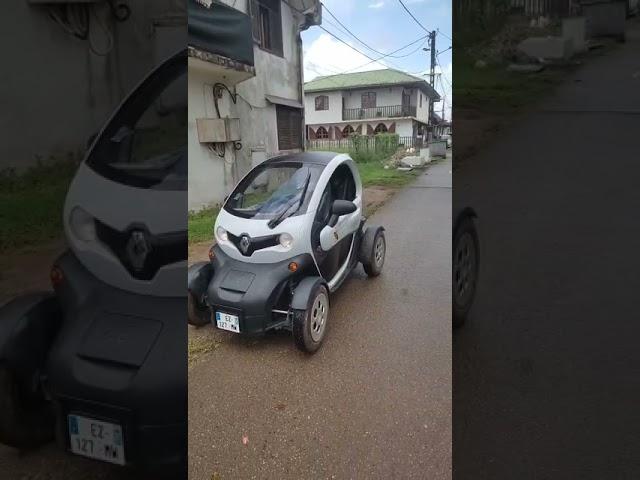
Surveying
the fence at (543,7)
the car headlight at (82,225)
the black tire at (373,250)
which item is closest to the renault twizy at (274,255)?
the black tire at (373,250)

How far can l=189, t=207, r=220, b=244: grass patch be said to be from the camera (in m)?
0.82

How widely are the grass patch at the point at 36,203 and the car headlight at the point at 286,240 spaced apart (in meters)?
0.46

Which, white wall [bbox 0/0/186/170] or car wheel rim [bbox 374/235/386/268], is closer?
white wall [bbox 0/0/186/170]

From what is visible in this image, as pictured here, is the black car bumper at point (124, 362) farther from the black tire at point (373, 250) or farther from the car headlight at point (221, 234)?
the black tire at point (373, 250)

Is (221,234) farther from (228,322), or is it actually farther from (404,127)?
(404,127)

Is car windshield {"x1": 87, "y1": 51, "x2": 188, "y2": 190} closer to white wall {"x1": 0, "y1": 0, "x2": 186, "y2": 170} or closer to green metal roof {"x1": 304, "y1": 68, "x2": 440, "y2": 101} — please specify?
white wall {"x1": 0, "y1": 0, "x2": 186, "y2": 170}

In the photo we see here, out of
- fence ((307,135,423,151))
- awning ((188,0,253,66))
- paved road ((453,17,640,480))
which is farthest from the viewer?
paved road ((453,17,640,480))

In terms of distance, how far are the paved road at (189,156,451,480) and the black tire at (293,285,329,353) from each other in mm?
22

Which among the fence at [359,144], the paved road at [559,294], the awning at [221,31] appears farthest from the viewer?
the paved road at [559,294]

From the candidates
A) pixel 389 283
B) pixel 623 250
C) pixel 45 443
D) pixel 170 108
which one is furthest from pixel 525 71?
pixel 45 443

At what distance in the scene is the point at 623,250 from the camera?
1049mm

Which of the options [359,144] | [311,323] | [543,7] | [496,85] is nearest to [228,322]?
[311,323]

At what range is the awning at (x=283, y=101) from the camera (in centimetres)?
86

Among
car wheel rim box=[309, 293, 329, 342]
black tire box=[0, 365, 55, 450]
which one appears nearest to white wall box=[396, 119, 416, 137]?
car wheel rim box=[309, 293, 329, 342]
